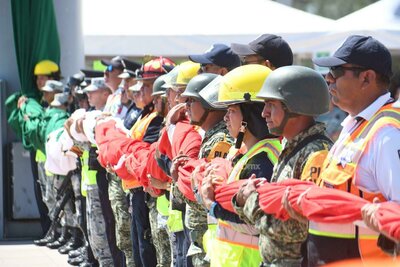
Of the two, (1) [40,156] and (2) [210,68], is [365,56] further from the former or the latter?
(1) [40,156]

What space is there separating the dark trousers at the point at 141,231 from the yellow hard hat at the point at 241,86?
2.87 m

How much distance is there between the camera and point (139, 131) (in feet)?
28.6

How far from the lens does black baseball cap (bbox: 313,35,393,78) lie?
4961 millimetres

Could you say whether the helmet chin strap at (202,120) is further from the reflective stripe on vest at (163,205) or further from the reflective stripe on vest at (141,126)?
the reflective stripe on vest at (141,126)

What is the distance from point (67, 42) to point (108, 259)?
5.93 m

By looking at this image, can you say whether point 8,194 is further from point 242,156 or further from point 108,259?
point 242,156

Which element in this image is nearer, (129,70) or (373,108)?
(373,108)

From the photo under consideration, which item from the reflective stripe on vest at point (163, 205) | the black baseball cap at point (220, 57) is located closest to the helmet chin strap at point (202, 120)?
the black baseball cap at point (220, 57)

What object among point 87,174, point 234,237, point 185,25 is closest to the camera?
point 234,237

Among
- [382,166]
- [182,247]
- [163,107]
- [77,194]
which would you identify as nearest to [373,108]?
[382,166]

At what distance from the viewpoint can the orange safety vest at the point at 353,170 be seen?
4.66m

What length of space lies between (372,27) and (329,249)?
32.5ft

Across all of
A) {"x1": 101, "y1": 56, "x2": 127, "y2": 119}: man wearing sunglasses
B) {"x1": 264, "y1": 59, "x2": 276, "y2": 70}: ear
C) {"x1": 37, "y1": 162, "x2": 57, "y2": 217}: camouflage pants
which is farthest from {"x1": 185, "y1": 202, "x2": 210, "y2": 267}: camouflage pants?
{"x1": 37, "y1": 162, "x2": 57, "y2": 217}: camouflage pants

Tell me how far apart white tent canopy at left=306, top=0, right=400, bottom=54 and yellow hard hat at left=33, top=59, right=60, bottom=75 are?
396 cm
